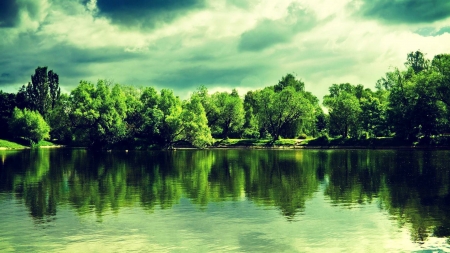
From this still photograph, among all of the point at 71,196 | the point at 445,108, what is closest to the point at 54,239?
the point at 71,196

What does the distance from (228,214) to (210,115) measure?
4609 inches

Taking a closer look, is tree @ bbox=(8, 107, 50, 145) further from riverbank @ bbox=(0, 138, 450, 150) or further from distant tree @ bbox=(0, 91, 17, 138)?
distant tree @ bbox=(0, 91, 17, 138)

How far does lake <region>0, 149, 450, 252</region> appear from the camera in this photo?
19188mm

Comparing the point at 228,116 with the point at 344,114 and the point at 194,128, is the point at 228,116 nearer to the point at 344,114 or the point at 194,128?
the point at 194,128

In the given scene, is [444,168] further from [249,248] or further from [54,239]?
[54,239]

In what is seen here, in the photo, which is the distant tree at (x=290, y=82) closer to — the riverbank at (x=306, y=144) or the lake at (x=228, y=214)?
the riverbank at (x=306, y=144)

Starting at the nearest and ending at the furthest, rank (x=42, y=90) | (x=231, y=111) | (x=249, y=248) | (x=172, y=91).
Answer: (x=249, y=248) < (x=172, y=91) < (x=231, y=111) < (x=42, y=90)

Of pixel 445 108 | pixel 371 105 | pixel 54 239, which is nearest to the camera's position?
pixel 54 239

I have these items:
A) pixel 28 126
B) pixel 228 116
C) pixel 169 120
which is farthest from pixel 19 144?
pixel 228 116

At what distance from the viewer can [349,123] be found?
12875cm

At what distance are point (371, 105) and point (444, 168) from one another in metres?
72.7

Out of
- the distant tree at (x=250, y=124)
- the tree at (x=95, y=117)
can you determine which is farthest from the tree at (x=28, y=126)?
the distant tree at (x=250, y=124)

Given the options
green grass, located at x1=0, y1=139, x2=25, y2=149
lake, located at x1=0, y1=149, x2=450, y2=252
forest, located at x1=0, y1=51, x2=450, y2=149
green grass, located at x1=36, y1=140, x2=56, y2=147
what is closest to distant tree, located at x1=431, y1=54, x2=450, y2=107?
forest, located at x1=0, y1=51, x2=450, y2=149

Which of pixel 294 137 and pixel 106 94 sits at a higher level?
pixel 106 94
